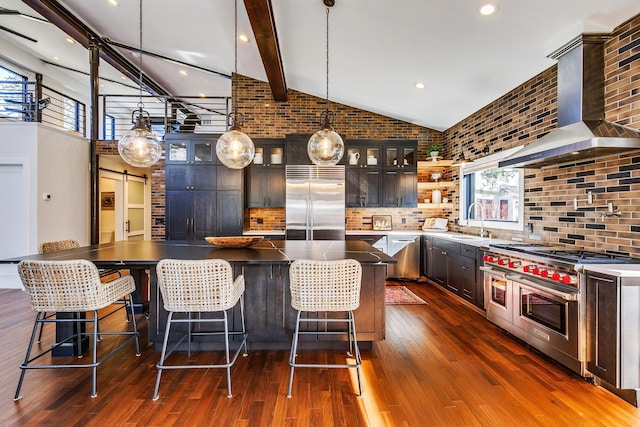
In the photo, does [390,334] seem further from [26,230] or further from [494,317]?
[26,230]

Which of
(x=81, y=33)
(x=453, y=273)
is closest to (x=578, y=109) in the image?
(x=453, y=273)

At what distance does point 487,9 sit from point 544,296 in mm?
2562

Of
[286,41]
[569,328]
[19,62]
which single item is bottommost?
[569,328]

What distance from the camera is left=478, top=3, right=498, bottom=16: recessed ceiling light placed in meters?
2.55

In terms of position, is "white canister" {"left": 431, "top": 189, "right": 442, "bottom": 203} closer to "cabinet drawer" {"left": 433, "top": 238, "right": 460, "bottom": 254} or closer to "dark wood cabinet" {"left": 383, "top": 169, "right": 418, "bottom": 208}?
"dark wood cabinet" {"left": 383, "top": 169, "right": 418, "bottom": 208}

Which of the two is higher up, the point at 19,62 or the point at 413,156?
the point at 19,62

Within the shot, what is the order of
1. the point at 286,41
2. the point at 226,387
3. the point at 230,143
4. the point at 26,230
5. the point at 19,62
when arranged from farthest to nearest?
1. the point at 19,62
2. the point at 26,230
3. the point at 286,41
4. the point at 230,143
5. the point at 226,387

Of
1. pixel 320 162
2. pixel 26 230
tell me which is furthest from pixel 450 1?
pixel 26 230

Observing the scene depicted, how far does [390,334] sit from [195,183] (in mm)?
4225

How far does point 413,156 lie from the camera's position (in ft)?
18.2

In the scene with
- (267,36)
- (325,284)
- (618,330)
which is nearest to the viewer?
(618,330)

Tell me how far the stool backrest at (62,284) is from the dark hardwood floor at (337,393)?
2.02ft

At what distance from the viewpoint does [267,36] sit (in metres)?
3.30

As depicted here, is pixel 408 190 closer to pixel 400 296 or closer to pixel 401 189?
pixel 401 189
